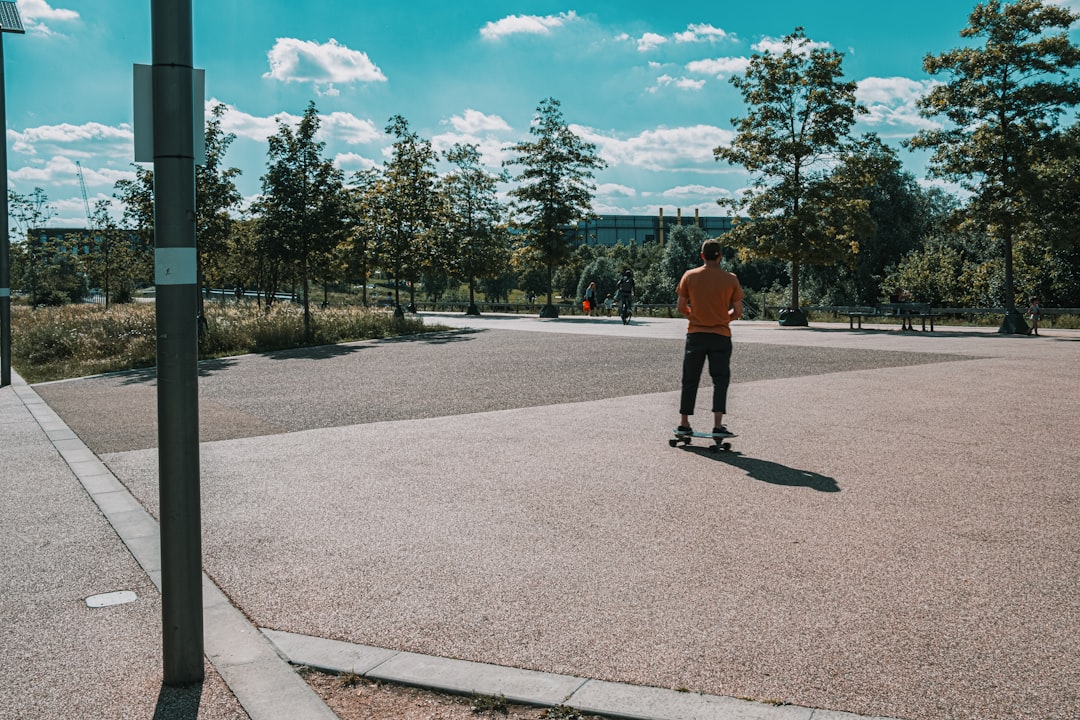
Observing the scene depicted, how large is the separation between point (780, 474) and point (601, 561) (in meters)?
2.56

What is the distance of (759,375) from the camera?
534 inches

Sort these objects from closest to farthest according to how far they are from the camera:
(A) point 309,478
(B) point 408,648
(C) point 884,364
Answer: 1. (B) point 408,648
2. (A) point 309,478
3. (C) point 884,364

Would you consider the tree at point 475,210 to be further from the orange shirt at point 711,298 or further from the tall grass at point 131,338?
the orange shirt at point 711,298

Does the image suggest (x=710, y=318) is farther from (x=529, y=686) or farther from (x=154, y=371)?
(x=154, y=371)

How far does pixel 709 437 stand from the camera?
7809 mm

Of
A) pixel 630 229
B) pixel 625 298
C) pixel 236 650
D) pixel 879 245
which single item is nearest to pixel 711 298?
pixel 236 650

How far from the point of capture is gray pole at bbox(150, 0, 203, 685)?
321 cm

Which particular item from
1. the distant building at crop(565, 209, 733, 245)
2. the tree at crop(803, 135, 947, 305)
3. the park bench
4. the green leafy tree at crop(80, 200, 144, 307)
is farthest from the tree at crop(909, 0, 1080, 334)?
the distant building at crop(565, 209, 733, 245)

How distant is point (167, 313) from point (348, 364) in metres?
13.6

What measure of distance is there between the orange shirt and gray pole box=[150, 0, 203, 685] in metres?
A: 5.29

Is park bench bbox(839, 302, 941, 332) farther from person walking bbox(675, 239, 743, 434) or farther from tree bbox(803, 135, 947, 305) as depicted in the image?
person walking bbox(675, 239, 743, 434)

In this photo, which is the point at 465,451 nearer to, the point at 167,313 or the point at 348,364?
the point at 167,313

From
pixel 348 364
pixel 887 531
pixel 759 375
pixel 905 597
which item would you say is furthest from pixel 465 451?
pixel 348 364

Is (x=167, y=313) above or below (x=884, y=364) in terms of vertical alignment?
above
